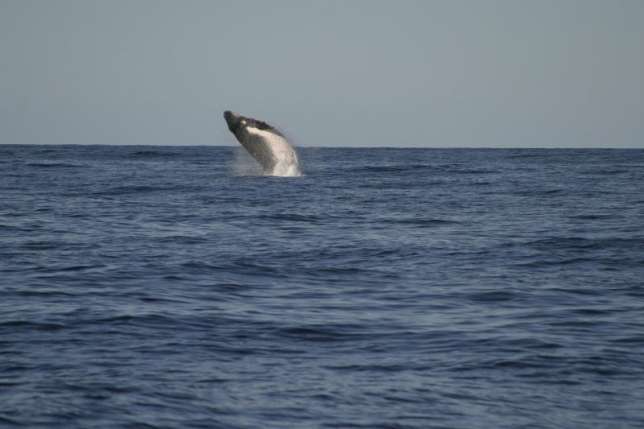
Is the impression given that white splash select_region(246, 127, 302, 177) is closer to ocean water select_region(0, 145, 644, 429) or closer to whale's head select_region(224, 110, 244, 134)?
whale's head select_region(224, 110, 244, 134)

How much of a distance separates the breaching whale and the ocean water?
7856 mm

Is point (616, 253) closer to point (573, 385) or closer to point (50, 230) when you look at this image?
point (573, 385)

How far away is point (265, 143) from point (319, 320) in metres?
24.2

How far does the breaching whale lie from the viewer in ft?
113

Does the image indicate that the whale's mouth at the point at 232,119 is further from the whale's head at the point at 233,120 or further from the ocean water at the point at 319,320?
the ocean water at the point at 319,320

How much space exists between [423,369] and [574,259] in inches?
360

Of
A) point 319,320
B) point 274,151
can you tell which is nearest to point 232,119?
point 274,151

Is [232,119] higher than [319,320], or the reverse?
[232,119]

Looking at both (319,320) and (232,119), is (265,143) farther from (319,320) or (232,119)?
(319,320)

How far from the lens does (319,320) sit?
12.8 meters

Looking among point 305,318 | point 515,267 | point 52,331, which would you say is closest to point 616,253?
point 515,267

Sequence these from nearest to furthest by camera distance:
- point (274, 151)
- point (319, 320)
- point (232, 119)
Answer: point (319, 320) → point (232, 119) → point (274, 151)

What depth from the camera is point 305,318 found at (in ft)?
42.4

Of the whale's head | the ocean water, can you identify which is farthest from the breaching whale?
the ocean water
